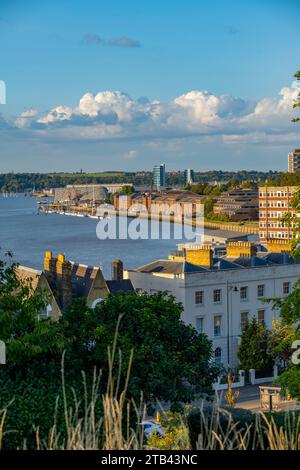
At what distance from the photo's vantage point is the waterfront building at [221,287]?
25.6m

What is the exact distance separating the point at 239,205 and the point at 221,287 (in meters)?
116

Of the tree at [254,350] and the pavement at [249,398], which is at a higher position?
the tree at [254,350]

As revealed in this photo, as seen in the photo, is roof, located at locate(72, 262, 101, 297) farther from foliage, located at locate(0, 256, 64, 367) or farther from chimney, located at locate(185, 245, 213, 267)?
foliage, located at locate(0, 256, 64, 367)

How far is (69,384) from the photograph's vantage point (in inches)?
422

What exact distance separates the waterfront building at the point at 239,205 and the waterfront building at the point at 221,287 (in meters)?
112

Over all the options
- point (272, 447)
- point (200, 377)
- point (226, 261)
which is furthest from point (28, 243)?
point (272, 447)

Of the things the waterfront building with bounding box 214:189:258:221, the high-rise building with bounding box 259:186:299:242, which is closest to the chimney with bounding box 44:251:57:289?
the high-rise building with bounding box 259:186:299:242

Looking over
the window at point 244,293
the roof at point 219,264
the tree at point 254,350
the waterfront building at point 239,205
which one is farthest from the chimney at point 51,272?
the waterfront building at point 239,205

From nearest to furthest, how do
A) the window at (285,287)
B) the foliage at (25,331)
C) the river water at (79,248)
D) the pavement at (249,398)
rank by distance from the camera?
the foliage at (25,331)
the pavement at (249,398)
the window at (285,287)
the river water at (79,248)

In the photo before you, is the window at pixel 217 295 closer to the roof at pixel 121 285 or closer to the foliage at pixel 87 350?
the roof at pixel 121 285

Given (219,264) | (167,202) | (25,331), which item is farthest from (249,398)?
(167,202)

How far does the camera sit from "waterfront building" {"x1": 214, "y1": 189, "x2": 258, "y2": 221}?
140250mm

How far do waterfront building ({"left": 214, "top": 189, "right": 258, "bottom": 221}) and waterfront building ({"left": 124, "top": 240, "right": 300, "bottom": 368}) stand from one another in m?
112
